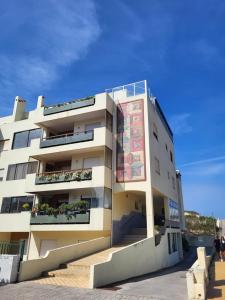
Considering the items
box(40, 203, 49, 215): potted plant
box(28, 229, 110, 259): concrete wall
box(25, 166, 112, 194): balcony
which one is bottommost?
box(28, 229, 110, 259): concrete wall

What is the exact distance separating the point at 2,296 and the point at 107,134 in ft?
47.9

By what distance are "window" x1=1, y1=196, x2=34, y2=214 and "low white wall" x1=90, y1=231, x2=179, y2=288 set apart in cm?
1169

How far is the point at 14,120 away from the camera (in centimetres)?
2838

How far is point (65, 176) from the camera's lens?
2175 cm

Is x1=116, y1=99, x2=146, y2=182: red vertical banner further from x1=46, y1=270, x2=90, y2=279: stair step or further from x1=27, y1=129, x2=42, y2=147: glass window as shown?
x1=46, y1=270, x2=90, y2=279: stair step

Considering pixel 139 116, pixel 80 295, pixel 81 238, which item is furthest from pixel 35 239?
pixel 139 116

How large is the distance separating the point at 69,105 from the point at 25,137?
21.1 ft

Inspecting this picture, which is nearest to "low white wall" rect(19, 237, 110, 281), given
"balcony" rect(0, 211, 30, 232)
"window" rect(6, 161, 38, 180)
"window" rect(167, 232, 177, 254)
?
"balcony" rect(0, 211, 30, 232)

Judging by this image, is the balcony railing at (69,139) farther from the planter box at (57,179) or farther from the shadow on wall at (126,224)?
the shadow on wall at (126,224)

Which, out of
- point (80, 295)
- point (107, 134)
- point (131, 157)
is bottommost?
point (80, 295)

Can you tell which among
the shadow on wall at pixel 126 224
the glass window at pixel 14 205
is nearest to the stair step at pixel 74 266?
the shadow on wall at pixel 126 224

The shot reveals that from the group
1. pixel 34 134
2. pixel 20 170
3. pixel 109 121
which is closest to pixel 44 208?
pixel 20 170

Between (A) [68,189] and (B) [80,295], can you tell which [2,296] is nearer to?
(B) [80,295]

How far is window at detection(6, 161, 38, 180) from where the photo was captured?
81.3 ft
